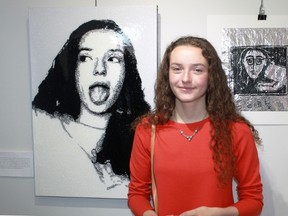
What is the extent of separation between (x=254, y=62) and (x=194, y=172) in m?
0.64

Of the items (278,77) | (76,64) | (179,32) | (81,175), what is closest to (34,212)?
(81,175)

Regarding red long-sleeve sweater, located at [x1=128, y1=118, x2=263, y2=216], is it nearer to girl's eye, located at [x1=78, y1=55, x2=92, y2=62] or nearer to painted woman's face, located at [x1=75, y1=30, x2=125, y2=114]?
painted woman's face, located at [x1=75, y1=30, x2=125, y2=114]

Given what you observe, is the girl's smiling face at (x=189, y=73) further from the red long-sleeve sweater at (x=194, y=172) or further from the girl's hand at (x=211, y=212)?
the girl's hand at (x=211, y=212)

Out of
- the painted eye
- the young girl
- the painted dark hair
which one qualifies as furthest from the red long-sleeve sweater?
the painted eye

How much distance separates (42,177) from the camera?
4.68 feet

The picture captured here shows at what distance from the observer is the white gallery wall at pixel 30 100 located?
4.32 ft

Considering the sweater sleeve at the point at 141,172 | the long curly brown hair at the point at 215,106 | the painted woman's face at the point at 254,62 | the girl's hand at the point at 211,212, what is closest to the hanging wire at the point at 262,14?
the painted woman's face at the point at 254,62

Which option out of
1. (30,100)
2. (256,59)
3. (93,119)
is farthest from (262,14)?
(30,100)

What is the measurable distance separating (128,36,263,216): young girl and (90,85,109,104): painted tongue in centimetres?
39

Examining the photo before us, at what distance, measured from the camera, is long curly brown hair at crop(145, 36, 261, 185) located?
96 cm

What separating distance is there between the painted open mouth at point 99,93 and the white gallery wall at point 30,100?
0.99 feet

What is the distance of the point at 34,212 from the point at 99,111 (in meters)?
0.65

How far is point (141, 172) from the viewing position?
3.41 ft

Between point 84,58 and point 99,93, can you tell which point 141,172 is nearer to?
point 99,93
